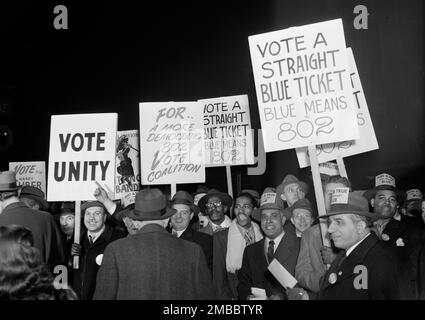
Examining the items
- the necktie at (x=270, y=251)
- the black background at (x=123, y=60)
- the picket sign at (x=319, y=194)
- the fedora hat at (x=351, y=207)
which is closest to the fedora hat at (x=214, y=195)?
the necktie at (x=270, y=251)

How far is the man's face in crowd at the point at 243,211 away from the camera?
8.08 metres

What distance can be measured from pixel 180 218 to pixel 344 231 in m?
2.70

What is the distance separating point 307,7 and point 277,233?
5391 mm

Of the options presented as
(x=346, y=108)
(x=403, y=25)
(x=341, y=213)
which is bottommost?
(x=341, y=213)

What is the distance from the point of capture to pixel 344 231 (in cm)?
526

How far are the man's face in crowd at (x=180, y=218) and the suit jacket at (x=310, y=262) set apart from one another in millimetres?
1586

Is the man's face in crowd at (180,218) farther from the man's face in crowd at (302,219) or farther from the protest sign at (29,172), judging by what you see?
the protest sign at (29,172)

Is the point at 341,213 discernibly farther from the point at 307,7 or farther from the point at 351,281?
the point at 307,7

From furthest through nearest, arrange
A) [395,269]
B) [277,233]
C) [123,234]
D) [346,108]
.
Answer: [123,234] < [277,233] < [346,108] < [395,269]

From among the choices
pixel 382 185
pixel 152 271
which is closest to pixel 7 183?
pixel 152 271

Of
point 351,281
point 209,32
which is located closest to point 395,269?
point 351,281

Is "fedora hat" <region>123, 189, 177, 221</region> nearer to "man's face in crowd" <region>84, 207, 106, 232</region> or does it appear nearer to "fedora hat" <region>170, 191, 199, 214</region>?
"man's face in crowd" <region>84, 207, 106, 232</region>

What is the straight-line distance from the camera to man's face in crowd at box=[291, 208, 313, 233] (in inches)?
280

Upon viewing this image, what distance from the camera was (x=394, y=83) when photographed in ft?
36.4
